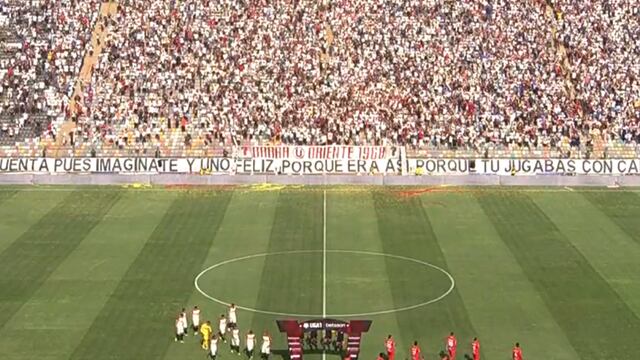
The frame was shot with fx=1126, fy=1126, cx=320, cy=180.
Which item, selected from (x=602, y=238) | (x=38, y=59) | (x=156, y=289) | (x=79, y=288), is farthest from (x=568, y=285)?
(x=38, y=59)

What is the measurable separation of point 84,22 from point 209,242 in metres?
39.0

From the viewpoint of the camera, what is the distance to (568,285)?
170ft

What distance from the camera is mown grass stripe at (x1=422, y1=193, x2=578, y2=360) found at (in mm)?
44219

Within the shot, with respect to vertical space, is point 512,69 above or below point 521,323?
above

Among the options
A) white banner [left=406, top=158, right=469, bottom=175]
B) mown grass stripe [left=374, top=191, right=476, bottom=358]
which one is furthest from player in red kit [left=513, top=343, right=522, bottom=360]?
white banner [left=406, top=158, right=469, bottom=175]

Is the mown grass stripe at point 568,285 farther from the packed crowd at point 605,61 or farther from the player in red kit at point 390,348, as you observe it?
the packed crowd at point 605,61

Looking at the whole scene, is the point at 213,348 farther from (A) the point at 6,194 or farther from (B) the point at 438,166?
(B) the point at 438,166

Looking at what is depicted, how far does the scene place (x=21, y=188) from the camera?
74500 mm

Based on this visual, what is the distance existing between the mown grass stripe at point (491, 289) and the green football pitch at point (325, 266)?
→ 0.36ft

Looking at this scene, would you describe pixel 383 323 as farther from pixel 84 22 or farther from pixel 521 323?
pixel 84 22

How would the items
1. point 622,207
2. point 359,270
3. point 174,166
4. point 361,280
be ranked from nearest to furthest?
point 361,280
point 359,270
point 622,207
point 174,166

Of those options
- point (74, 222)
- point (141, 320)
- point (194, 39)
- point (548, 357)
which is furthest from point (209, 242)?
point (194, 39)

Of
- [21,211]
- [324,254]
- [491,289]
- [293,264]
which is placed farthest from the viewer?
[21,211]

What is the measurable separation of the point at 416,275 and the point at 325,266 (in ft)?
15.2
